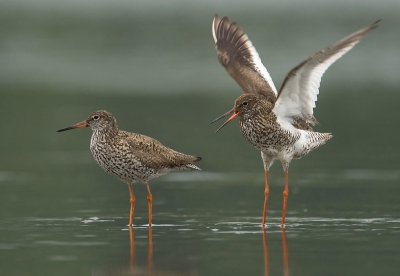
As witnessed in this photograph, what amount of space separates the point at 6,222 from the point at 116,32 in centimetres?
3817

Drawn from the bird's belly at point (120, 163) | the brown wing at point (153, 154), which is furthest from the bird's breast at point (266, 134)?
the bird's belly at point (120, 163)

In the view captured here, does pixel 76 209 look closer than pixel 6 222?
No

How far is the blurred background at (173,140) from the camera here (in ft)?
34.7

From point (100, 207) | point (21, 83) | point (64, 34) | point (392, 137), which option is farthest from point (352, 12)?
point (100, 207)

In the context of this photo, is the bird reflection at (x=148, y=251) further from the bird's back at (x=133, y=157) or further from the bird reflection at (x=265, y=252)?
the bird reflection at (x=265, y=252)

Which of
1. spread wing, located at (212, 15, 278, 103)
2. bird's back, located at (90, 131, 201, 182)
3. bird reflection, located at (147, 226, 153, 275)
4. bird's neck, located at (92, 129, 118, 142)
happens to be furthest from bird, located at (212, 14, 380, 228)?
bird reflection, located at (147, 226, 153, 275)

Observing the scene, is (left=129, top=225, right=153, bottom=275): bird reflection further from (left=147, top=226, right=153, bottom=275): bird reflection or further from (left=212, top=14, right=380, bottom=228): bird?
(left=212, top=14, right=380, bottom=228): bird

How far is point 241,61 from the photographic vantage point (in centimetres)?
1520

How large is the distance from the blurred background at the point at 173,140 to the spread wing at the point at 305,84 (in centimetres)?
143

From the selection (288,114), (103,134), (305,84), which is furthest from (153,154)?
(305,84)

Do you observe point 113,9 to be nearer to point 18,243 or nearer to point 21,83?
point 21,83

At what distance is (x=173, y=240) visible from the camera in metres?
10.8

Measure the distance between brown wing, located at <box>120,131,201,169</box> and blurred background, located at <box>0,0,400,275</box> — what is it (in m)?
0.76

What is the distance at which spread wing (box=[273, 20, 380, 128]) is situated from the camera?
11758mm
